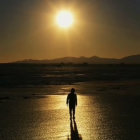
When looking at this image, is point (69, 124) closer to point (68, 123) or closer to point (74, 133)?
point (68, 123)

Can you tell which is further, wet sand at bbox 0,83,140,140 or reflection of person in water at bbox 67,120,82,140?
wet sand at bbox 0,83,140,140

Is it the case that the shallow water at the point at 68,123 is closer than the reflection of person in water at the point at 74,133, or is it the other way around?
the reflection of person in water at the point at 74,133

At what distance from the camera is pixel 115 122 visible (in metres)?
→ 18.5

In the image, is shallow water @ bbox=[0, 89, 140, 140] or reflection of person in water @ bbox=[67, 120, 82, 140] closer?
reflection of person in water @ bbox=[67, 120, 82, 140]

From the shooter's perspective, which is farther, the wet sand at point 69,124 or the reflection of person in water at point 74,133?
the wet sand at point 69,124

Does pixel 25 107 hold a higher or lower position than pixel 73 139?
higher

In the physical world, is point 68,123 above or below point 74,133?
above

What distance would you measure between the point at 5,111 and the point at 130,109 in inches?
331

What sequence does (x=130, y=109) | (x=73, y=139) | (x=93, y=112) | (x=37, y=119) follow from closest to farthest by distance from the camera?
(x=73, y=139)
(x=37, y=119)
(x=93, y=112)
(x=130, y=109)

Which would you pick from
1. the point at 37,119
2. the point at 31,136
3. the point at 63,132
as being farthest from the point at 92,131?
the point at 37,119

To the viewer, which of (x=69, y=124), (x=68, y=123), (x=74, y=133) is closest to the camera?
(x=74, y=133)

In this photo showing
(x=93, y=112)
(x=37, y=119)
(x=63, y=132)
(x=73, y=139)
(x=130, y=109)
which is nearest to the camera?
(x=73, y=139)

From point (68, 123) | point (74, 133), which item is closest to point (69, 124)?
point (68, 123)

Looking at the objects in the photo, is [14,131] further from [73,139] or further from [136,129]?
[136,129]
